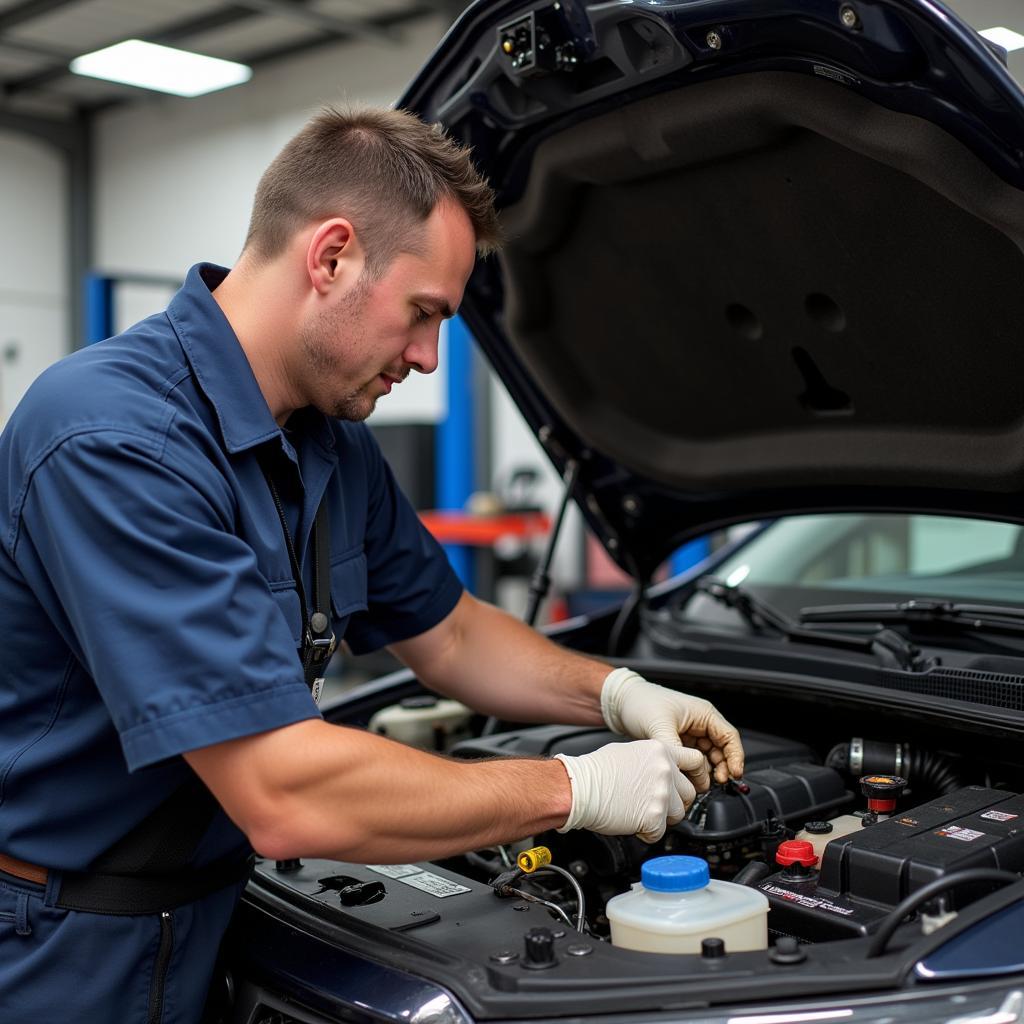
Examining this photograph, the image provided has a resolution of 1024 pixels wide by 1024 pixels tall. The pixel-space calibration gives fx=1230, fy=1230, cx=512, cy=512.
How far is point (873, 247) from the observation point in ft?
5.35

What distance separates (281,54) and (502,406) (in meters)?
3.36

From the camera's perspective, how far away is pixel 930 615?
1879 mm

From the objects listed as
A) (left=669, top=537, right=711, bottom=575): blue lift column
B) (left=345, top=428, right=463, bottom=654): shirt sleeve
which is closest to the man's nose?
(left=345, top=428, right=463, bottom=654): shirt sleeve

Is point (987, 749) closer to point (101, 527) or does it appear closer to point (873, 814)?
point (873, 814)

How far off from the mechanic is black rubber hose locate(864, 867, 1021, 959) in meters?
0.34

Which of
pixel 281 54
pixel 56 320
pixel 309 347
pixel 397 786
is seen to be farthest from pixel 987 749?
pixel 56 320

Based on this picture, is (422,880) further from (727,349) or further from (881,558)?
(881,558)

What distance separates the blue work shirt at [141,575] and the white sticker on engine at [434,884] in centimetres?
23

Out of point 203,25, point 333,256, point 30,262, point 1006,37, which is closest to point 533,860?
point 333,256

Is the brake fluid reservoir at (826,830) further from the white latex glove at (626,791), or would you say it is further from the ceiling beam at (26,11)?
the ceiling beam at (26,11)

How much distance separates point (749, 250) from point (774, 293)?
0.08 metres

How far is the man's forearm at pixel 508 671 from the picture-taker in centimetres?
190

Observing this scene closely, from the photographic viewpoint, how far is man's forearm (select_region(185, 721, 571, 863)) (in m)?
1.21

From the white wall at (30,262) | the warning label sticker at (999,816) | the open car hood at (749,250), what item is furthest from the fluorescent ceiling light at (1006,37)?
the white wall at (30,262)
